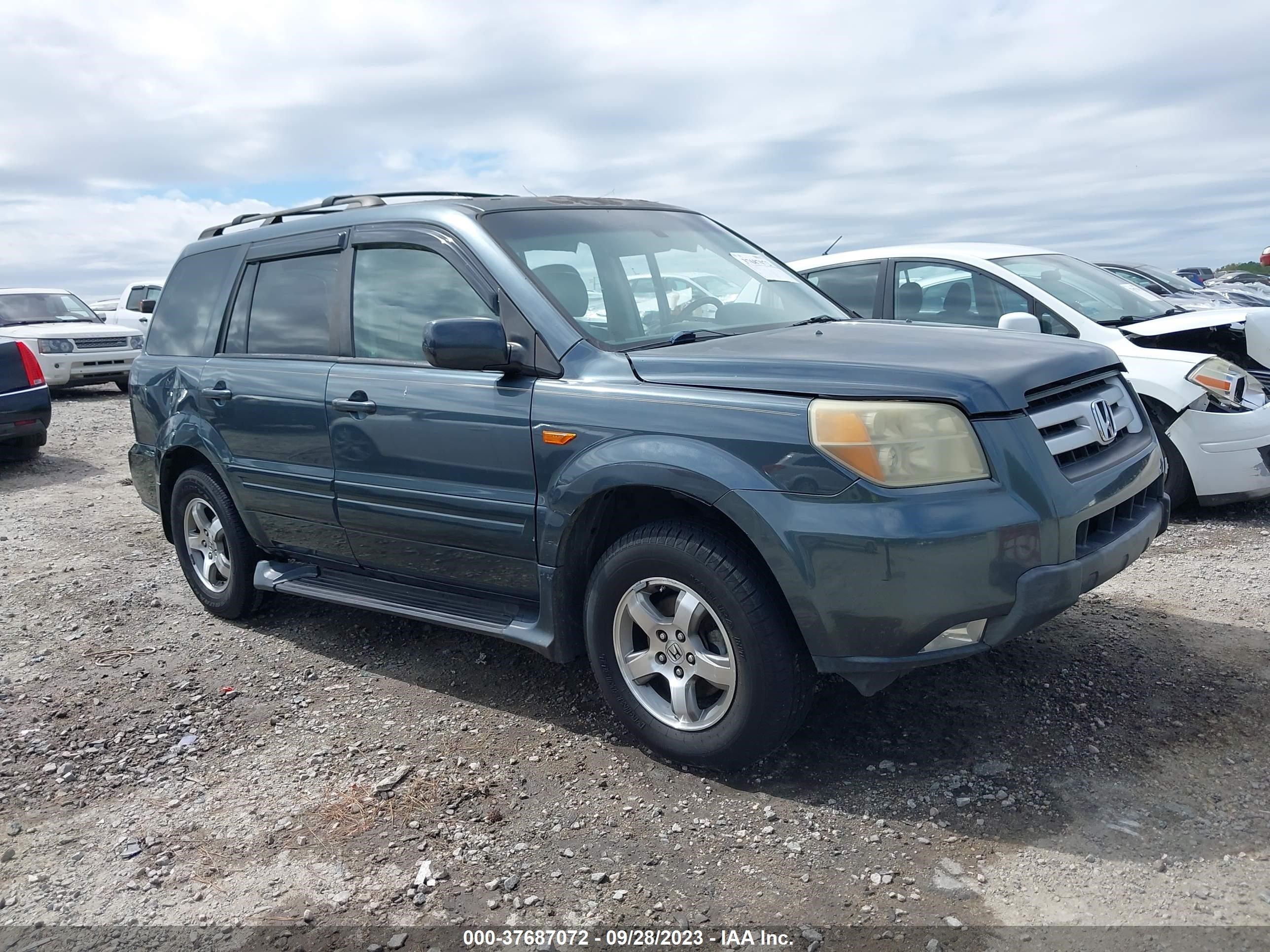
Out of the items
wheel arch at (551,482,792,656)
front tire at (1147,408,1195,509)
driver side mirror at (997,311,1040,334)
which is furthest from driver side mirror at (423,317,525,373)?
front tire at (1147,408,1195,509)

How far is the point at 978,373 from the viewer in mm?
3004

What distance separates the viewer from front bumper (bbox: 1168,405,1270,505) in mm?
5691

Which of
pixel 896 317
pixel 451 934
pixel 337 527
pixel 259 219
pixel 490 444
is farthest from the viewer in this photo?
pixel 896 317

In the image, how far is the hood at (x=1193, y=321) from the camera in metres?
6.08

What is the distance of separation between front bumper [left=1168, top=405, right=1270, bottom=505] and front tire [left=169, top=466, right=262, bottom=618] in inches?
195

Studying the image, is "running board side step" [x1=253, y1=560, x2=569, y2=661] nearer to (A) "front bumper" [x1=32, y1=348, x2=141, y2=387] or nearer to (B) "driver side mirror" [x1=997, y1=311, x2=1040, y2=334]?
(B) "driver side mirror" [x1=997, y1=311, x2=1040, y2=334]

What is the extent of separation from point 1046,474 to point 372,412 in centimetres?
245

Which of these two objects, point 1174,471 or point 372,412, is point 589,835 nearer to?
point 372,412

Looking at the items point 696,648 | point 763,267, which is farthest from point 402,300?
point 696,648

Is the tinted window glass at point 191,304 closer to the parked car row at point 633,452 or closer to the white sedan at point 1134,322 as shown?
the parked car row at point 633,452

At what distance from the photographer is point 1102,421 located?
11.1ft

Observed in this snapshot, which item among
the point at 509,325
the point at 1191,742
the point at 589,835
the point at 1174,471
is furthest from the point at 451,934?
the point at 1174,471

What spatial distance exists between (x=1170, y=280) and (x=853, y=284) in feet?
15.5

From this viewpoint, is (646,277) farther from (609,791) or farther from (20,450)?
(20,450)
